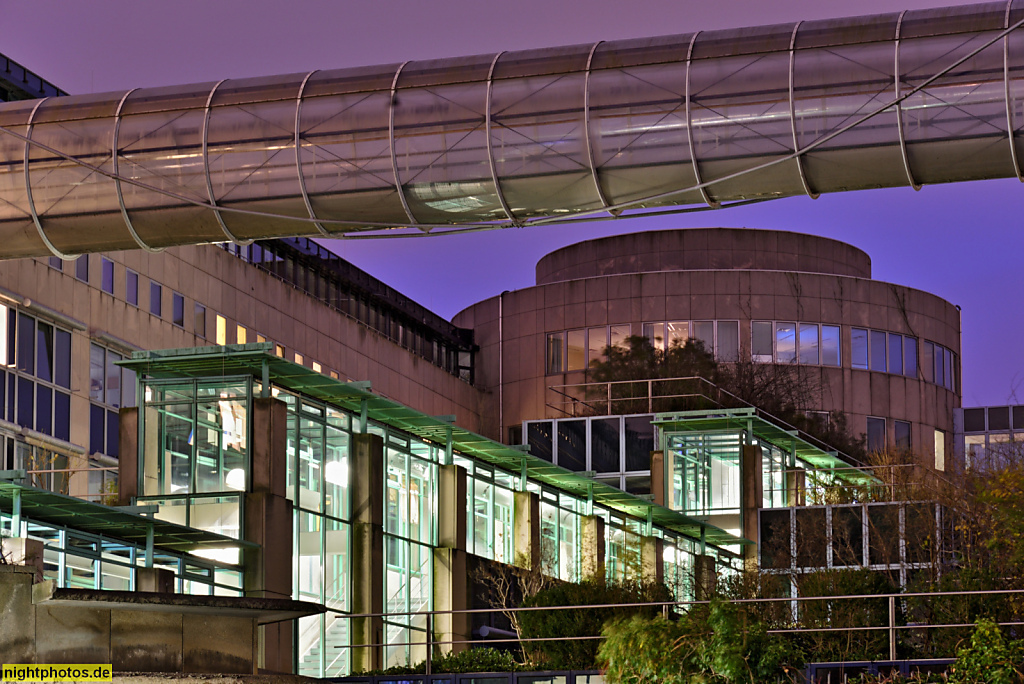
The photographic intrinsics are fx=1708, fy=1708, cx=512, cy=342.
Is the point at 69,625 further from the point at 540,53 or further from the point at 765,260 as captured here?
the point at 765,260

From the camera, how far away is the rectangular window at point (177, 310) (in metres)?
53.5

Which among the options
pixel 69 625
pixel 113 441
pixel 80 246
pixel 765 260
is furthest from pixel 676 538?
pixel 69 625

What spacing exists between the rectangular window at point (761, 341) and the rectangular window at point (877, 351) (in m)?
4.46

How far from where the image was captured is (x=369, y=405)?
126 ft

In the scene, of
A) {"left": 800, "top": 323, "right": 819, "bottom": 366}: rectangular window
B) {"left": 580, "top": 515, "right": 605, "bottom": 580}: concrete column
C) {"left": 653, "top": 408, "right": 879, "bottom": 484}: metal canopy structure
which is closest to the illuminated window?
{"left": 653, "top": 408, "right": 879, "bottom": 484}: metal canopy structure

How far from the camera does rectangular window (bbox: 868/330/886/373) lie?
69.6 meters

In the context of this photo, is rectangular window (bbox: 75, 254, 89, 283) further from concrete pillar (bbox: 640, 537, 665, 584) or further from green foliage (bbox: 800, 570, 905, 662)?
green foliage (bbox: 800, 570, 905, 662)

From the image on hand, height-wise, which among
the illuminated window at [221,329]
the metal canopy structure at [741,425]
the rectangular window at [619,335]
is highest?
the rectangular window at [619,335]

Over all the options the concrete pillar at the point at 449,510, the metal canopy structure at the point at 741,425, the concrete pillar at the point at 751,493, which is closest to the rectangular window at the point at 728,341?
the metal canopy structure at the point at 741,425

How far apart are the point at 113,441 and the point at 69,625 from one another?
32567mm

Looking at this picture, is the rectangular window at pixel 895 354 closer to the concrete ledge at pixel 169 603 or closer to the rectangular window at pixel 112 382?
the rectangular window at pixel 112 382

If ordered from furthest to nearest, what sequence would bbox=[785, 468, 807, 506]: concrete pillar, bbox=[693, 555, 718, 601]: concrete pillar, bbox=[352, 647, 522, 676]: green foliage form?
bbox=[785, 468, 807, 506]: concrete pillar < bbox=[693, 555, 718, 601]: concrete pillar < bbox=[352, 647, 522, 676]: green foliage

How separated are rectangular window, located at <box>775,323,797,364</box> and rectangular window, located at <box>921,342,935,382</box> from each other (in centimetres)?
637

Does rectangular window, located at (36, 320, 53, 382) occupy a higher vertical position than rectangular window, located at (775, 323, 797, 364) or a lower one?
lower
